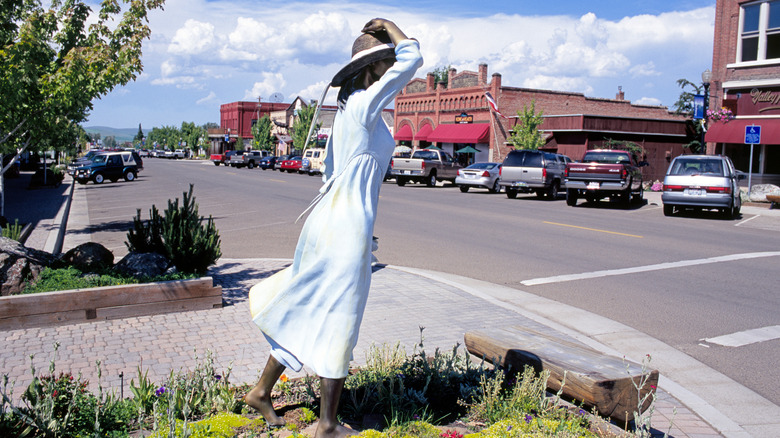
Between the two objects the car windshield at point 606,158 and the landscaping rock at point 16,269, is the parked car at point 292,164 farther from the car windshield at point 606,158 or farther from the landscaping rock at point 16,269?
the landscaping rock at point 16,269

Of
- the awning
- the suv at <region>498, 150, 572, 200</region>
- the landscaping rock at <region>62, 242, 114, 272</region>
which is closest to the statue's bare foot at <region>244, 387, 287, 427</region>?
the landscaping rock at <region>62, 242, 114, 272</region>

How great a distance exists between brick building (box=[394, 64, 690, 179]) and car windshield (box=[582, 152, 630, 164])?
1515 cm

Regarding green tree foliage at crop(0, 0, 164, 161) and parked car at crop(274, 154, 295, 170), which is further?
parked car at crop(274, 154, 295, 170)

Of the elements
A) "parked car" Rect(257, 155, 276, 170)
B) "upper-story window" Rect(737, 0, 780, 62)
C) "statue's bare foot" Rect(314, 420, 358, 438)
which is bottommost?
"statue's bare foot" Rect(314, 420, 358, 438)

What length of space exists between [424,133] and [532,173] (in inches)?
1108

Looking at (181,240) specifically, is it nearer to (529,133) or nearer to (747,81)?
(747,81)

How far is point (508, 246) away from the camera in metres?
12.1

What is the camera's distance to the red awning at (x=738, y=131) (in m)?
25.7

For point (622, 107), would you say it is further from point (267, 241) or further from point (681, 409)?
point (681, 409)

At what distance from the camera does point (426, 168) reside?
1270 inches

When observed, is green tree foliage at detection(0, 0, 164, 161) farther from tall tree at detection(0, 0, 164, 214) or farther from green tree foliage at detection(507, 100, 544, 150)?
green tree foliage at detection(507, 100, 544, 150)

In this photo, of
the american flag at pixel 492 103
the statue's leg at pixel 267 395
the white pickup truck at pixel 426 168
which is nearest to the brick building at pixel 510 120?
the american flag at pixel 492 103

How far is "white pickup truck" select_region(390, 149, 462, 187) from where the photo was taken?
32.2 metres

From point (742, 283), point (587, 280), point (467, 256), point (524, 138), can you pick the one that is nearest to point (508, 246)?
point (467, 256)
